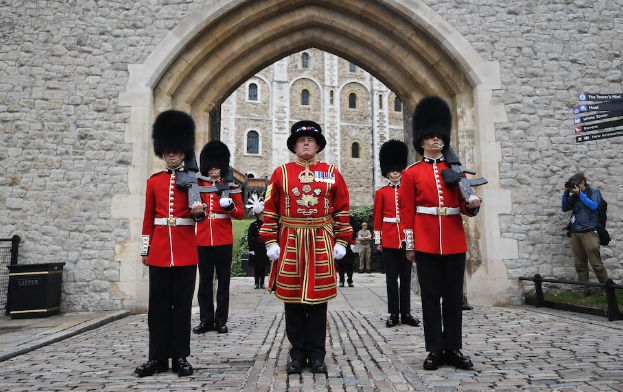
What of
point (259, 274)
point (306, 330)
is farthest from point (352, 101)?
point (306, 330)

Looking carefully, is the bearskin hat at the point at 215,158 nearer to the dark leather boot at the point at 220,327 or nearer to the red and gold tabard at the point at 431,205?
the dark leather boot at the point at 220,327

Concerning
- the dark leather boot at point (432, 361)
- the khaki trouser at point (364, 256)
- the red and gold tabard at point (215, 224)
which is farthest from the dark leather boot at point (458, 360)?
the khaki trouser at point (364, 256)

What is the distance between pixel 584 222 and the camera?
7.22 metres

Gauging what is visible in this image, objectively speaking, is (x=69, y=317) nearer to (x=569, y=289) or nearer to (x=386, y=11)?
(x=386, y=11)

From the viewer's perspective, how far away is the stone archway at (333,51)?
7.72 meters

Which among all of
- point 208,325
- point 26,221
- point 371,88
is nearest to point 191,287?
point 208,325

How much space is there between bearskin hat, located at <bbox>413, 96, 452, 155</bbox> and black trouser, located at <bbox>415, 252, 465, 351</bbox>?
957mm

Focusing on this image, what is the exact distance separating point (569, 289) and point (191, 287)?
21.0 feet

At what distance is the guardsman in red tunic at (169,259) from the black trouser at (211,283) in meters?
1.88

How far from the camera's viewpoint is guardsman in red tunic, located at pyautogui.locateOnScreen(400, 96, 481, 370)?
372 centimetres

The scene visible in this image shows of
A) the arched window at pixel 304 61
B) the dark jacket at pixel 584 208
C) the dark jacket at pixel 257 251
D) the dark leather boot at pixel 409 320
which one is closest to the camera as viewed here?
the dark leather boot at pixel 409 320

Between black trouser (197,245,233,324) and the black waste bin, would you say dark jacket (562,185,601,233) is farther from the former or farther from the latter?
the black waste bin

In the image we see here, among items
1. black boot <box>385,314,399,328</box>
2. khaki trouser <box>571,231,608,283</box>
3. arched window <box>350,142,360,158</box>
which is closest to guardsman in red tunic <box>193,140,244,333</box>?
black boot <box>385,314,399,328</box>

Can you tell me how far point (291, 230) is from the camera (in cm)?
370
